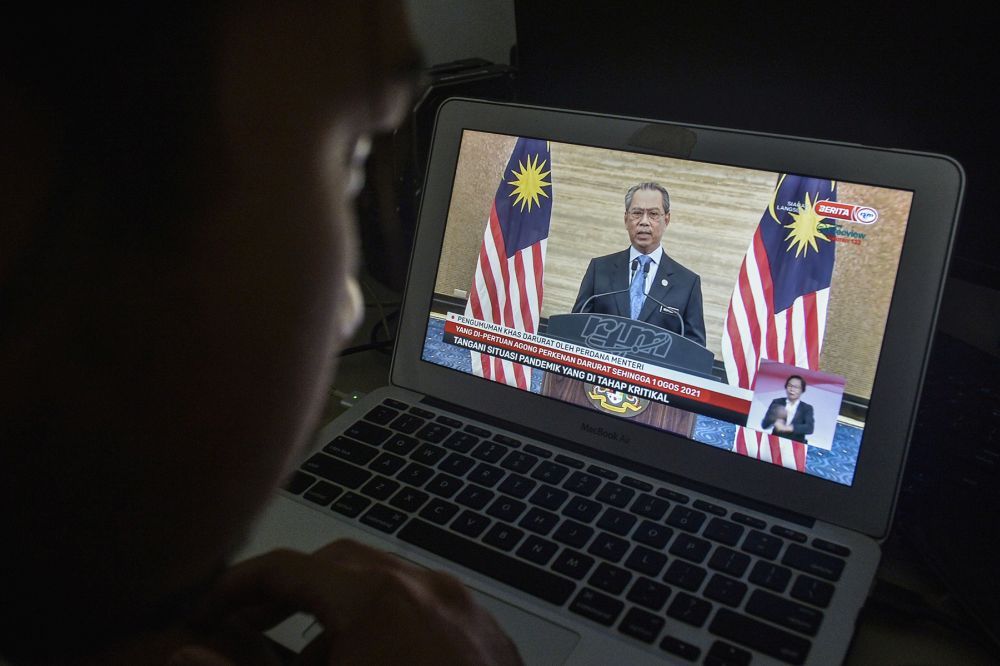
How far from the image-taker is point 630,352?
0.73m

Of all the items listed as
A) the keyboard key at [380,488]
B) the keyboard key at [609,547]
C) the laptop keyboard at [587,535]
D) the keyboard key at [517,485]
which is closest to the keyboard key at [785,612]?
the laptop keyboard at [587,535]

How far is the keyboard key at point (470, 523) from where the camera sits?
65cm

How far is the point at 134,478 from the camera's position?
9.9 inches

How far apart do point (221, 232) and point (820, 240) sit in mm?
551

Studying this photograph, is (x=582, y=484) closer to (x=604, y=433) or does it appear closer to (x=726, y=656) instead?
(x=604, y=433)

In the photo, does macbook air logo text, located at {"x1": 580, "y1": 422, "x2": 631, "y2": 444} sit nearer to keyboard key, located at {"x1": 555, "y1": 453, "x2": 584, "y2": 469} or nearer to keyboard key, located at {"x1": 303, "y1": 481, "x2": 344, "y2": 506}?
keyboard key, located at {"x1": 555, "y1": 453, "x2": 584, "y2": 469}

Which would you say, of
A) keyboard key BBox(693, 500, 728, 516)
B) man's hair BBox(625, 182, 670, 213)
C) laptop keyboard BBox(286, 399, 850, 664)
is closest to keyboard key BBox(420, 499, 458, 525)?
laptop keyboard BBox(286, 399, 850, 664)

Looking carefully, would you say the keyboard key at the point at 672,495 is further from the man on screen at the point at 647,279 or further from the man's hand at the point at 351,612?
the man's hand at the point at 351,612

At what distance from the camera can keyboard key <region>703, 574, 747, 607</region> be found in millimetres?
564

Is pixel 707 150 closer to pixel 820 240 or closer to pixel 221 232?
pixel 820 240

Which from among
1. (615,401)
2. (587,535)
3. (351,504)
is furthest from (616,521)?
(351,504)

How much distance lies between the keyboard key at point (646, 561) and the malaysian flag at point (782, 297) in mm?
136

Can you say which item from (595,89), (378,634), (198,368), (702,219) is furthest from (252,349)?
(595,89)

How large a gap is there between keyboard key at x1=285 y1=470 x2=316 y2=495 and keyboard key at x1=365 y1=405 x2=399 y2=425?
0.10m
